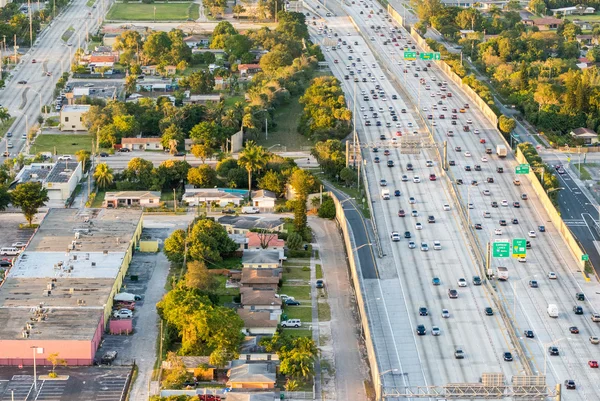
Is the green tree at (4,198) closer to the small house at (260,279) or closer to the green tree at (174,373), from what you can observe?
the small house at (260,279)

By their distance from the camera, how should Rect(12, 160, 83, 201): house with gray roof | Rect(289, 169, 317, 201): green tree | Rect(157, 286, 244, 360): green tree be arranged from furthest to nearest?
Rect(12, 160, 83, 201): house with gray roof → Rect(289, 169, 317, 201): green tree → Rect(157, 286, 244, 360): green tree

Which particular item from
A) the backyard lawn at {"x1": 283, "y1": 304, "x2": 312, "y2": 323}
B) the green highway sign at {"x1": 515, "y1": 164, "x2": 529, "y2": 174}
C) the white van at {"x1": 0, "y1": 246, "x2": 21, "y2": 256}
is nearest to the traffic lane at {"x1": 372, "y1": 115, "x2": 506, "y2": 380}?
the backyard lawn at {"x1": 283, "y1": 304, "x2": 312, "y2": 323}

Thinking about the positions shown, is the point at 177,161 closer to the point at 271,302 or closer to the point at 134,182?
the point at 134,182

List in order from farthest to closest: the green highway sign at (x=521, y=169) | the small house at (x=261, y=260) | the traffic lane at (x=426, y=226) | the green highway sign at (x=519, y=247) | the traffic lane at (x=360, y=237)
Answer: the green highway sign at (x=521, y=169)
the small house at (x=261, y=260)
the traffic lane at (x=360, y=237)
the green highway sign at (x=519, y=247)
the traffic lane at (x=426, y=226)

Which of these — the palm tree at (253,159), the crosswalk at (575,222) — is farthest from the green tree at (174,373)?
the crosswalk at (575,222)

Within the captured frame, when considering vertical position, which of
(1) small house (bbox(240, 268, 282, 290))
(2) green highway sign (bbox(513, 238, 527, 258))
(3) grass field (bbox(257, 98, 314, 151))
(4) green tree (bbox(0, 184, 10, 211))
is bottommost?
(3) grass field (bbox(257, 98, 314, 151))

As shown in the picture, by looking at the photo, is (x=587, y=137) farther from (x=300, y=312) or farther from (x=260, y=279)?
(x=300, y=312)

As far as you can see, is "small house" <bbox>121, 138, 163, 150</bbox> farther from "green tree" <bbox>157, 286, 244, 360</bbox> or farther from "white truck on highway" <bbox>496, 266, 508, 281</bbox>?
"green tree" <bbox>157, 286, 244, 360</bbox>
